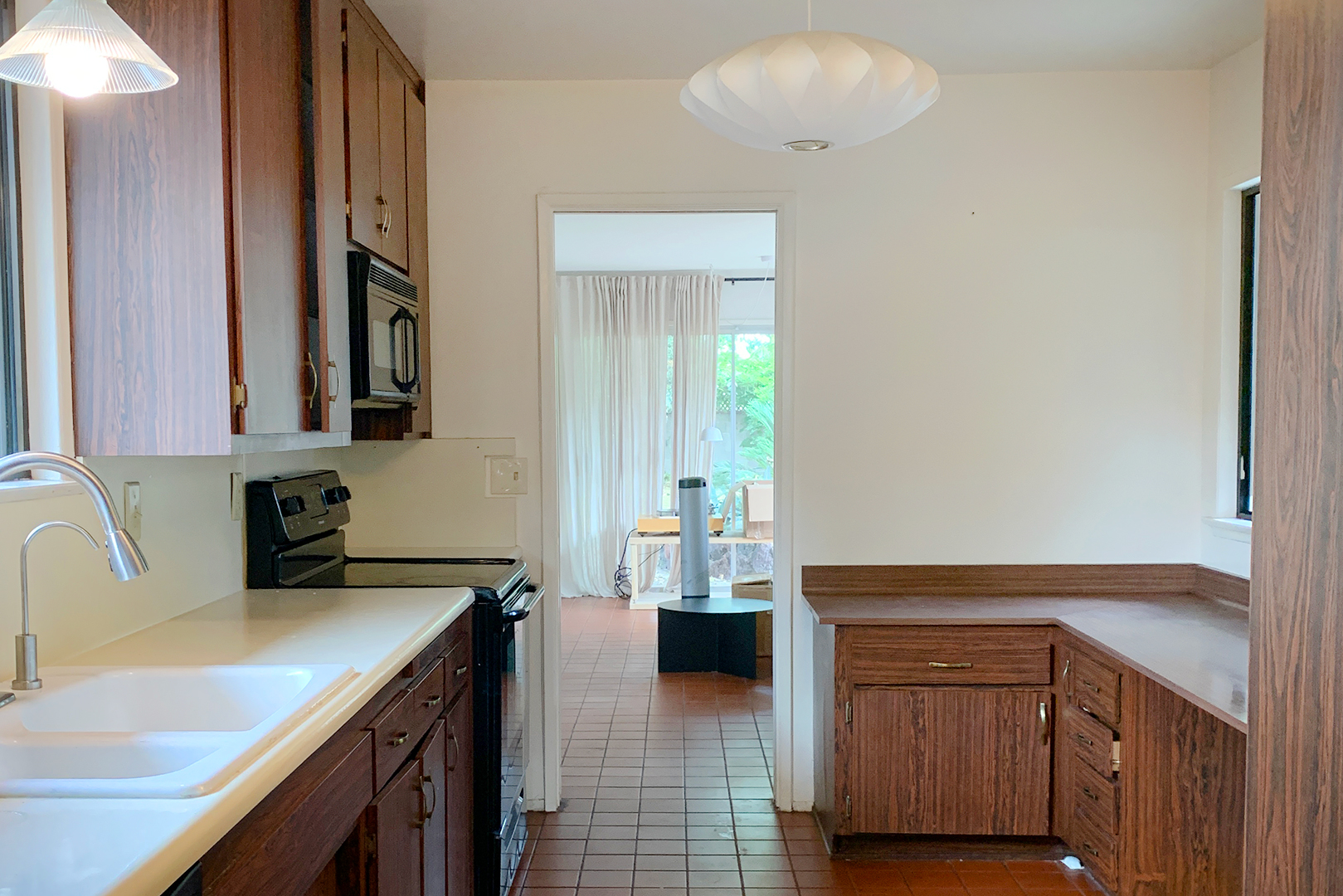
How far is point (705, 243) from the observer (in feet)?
20.2

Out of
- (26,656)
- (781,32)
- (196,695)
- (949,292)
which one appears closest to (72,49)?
(26,656)

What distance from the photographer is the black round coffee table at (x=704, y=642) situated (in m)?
4.88

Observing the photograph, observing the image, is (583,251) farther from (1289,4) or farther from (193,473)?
(1289,4)

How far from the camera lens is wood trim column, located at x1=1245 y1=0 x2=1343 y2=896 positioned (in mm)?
1085

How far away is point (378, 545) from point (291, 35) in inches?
67.4

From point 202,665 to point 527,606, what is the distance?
1184 millimetres

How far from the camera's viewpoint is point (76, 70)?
1.24 metres

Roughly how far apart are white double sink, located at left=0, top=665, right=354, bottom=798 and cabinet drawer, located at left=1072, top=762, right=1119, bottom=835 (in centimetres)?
200

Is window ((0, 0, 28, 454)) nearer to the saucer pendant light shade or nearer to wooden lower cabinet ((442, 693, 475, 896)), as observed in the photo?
wooden lower cabinet ((442, 693, 475, 896))

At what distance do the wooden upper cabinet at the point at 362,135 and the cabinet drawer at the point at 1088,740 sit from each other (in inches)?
92.0

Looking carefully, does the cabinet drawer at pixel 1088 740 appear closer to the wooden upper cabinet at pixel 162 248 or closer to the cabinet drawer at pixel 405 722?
the cabinet drawer at pixel 405 722

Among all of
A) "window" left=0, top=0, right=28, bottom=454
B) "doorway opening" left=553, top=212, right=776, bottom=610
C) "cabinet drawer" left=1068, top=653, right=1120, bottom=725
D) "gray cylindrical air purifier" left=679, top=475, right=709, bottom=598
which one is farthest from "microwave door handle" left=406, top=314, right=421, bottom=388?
"doorway opening" left=553, top=212, right=776, bottom=610

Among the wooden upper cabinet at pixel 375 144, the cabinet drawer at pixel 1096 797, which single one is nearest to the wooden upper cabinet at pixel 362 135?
the wooden upper cabinet at pixel 375 144

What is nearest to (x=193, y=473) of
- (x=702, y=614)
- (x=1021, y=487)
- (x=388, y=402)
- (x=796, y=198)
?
(x=388, y=402)
